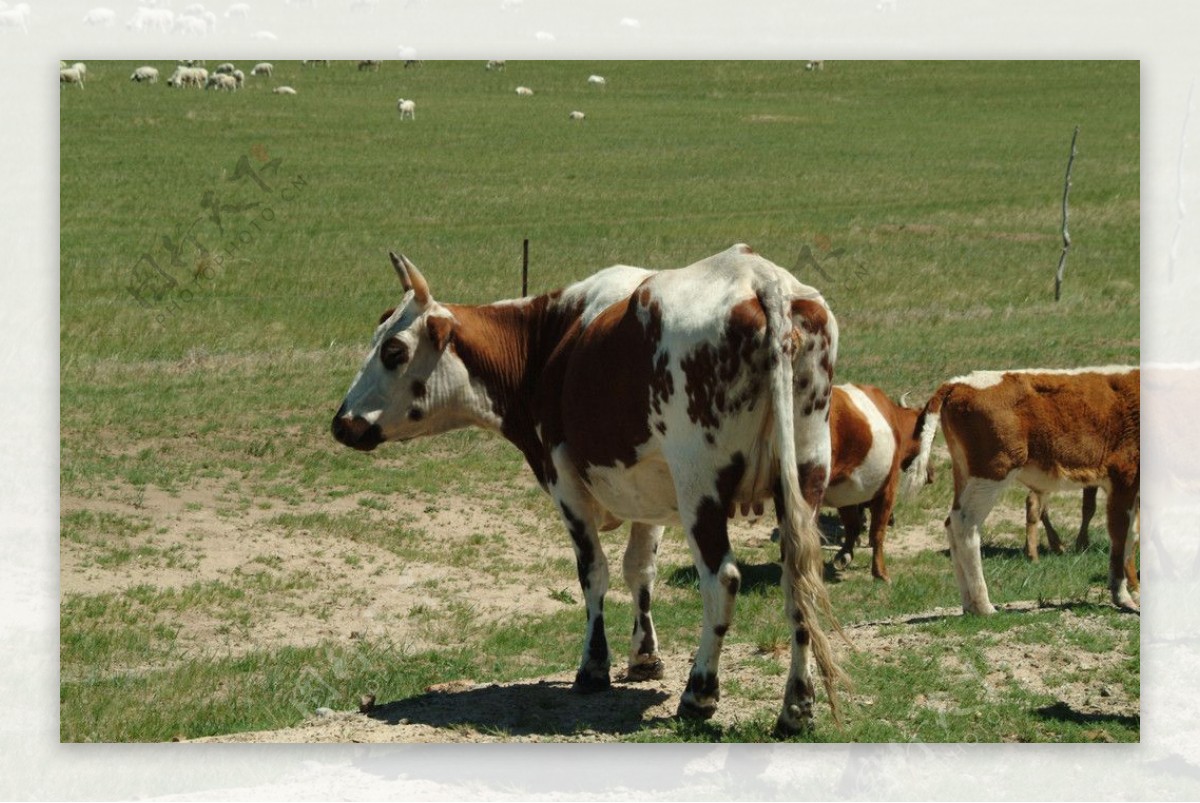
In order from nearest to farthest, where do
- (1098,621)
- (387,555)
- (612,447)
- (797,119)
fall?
(612,447), (1098,621), (387,555), (797,119)

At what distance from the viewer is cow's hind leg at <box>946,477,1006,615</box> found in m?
10.4

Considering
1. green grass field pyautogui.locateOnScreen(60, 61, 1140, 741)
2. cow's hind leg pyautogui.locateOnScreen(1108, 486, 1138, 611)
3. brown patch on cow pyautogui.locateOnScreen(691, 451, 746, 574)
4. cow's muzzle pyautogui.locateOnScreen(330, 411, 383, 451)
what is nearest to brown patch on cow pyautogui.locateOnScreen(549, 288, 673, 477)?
brown patch on cow pyautogui.locateOnScreen(691, 451, 746, 574)

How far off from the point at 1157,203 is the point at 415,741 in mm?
5666

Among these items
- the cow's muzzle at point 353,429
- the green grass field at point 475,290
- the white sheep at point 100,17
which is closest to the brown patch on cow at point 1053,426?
the green grass field at point 475,290

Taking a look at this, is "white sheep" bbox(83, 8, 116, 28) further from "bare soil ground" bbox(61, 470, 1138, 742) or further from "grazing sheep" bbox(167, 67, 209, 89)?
"grazing sheep" bbox(167, 67, 209, 89)

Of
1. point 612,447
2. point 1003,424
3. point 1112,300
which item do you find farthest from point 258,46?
point 1112,300

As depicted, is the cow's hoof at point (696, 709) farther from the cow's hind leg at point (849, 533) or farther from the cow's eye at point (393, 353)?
the cow's hind leg at point (849, 533)

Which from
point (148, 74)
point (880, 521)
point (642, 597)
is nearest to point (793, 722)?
point (642, 597)

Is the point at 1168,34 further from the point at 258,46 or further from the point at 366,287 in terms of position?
the point at 366,287

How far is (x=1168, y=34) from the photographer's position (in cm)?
1022

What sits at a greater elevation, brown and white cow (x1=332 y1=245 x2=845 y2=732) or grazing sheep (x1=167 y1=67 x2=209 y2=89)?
grazing sheep (x1=167 y1=67 x2=209 y2=89)

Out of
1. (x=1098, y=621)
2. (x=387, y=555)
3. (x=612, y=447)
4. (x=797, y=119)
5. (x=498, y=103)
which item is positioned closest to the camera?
(x=612, y=447)

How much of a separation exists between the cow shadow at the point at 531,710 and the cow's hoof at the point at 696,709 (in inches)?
8.5

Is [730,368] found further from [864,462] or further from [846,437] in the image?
[864,462]
